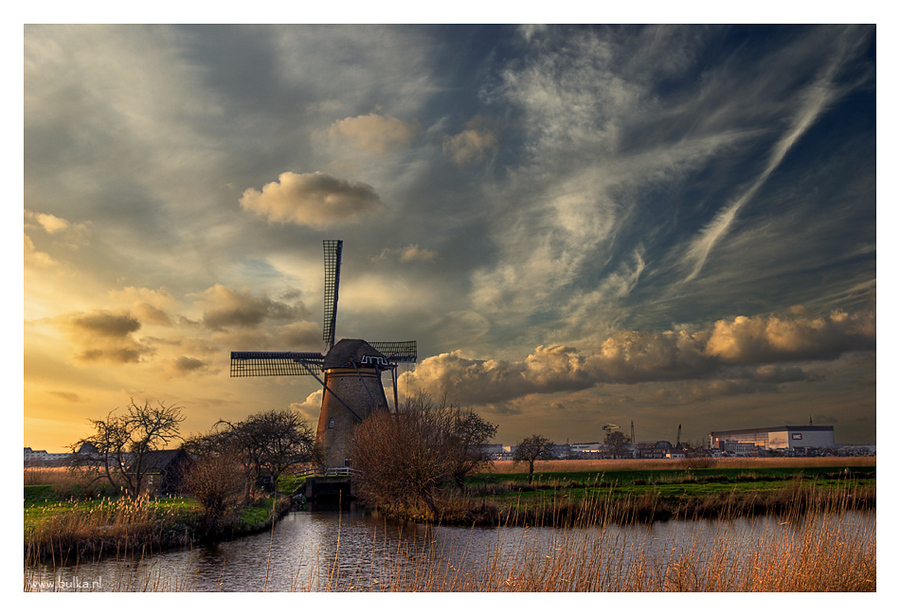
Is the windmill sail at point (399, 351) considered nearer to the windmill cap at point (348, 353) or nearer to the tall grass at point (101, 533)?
the windmill cap at point (348, 353)

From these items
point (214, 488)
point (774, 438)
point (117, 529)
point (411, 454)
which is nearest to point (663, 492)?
point (411, 454)

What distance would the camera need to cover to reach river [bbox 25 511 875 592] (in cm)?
761

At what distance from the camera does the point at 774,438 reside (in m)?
64.2

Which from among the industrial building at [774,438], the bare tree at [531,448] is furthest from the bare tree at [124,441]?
the industrial building at [774,438]

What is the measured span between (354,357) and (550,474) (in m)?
13.6

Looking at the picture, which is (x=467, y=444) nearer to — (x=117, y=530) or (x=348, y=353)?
(x=348, y=353)

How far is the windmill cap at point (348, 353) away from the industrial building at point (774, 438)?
115 ft

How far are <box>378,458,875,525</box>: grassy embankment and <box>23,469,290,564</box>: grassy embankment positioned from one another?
20.3ft

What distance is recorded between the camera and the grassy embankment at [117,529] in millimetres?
12691

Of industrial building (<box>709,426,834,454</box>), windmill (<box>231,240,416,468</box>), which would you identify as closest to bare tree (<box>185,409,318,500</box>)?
windmill (<box>231,240,416,468</box>)

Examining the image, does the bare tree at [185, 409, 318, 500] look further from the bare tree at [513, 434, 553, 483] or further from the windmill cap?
the bare tree at [513, 434, 553, 483]
